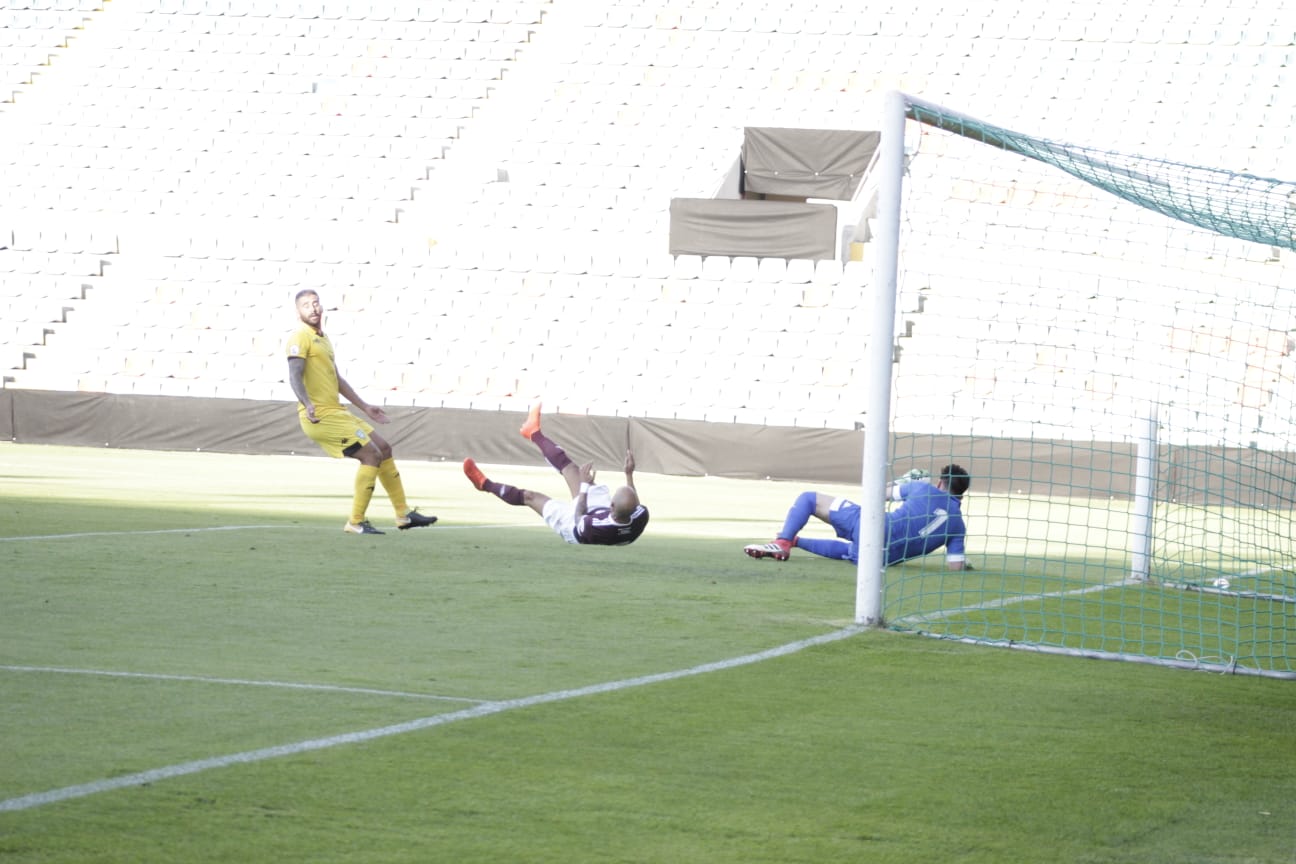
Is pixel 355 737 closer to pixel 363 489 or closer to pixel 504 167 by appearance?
pixel 363 489

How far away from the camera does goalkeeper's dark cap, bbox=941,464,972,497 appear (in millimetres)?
11164

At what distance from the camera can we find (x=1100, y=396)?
24406 mm

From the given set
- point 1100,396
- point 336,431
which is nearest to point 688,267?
point 1100,396

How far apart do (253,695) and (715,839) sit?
2122mm

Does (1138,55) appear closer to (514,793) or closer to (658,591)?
(658,591)

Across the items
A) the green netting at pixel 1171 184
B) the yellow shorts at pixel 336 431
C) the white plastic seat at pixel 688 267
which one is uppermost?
the white plastic seat at pixel 688 267

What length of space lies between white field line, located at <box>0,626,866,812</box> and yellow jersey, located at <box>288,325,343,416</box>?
5.83 metres

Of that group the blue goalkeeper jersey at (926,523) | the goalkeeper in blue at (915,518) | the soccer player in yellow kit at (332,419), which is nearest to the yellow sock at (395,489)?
the soccer player in yellow kit at (332,419)

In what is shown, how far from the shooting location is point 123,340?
28.9m

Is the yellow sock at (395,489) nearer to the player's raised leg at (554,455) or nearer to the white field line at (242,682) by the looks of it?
the player's raised leg at (554,455)

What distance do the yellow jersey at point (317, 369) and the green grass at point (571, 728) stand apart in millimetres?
2284

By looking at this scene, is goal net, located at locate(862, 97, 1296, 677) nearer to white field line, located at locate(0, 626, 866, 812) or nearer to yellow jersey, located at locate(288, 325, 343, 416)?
white field line, located at locate(0, 626, 866, 812)

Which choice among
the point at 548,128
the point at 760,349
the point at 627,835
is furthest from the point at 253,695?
the point at 548,128

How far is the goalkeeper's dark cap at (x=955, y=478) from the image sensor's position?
11164 millimetres
